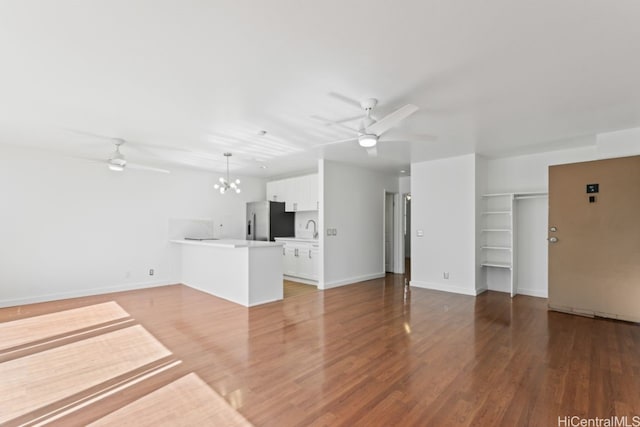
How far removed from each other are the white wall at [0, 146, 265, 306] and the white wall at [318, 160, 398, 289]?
322 cm

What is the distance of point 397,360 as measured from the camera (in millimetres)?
2854

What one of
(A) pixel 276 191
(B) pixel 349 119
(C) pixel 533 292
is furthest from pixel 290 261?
(C) pixel 533 292

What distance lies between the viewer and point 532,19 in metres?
1.89

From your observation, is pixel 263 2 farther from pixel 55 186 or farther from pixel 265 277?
pixel 55 186

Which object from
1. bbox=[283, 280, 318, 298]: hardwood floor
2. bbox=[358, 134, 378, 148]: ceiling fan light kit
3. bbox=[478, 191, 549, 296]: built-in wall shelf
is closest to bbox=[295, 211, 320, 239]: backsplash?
bbox=[283, 280, 318, 298]: hardwood floor

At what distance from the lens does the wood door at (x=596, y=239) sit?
4.00m

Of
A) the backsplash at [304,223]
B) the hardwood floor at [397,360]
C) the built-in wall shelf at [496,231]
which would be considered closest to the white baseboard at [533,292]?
the built-in wall shelf at [496,231]

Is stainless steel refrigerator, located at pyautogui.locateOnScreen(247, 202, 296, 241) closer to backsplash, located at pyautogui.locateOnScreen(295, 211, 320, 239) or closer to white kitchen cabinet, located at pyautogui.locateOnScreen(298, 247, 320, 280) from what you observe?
backsplash, located at pyautogui.locateOnScreen(295, 211, 320, 239)

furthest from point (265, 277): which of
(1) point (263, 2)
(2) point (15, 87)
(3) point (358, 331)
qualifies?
(1) point (263, 2)

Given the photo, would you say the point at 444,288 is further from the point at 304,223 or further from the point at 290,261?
the point at 304,223

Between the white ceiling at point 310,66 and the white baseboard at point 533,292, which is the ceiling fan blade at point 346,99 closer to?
the white ceiling at point 310,66

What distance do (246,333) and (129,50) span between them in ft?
9.92

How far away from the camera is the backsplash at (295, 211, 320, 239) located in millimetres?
7523

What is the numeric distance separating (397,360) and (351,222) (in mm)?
3931
